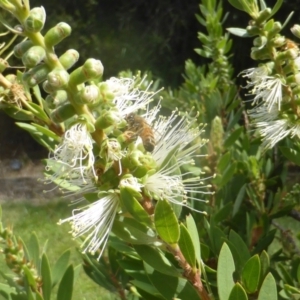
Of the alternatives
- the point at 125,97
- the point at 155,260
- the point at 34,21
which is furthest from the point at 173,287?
the point at 34,21

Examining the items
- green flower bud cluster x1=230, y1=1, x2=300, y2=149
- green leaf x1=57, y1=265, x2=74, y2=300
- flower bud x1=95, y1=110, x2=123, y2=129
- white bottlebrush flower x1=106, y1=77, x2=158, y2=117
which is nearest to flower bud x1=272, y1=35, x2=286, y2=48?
green flower bud cluster x1=230, y1=1, x2=300, y2=149

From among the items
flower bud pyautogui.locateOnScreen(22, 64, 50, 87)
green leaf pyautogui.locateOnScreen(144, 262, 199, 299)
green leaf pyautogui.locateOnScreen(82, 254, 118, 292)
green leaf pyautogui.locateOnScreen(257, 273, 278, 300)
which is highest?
flower bud pyautogui.locateOnScreen(22, 64, 50, 87)

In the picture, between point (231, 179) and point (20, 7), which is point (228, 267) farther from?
point (231, 179)

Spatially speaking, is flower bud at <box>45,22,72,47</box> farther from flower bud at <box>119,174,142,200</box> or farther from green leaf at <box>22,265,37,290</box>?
green leaf at <box>22,265,37,290</box>

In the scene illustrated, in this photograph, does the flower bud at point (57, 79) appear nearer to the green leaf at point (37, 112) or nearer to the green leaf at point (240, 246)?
the green leaf at point (37, 112)

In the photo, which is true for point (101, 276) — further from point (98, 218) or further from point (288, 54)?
point (288, 54)

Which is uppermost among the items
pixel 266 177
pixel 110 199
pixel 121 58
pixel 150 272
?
pixel 110 199

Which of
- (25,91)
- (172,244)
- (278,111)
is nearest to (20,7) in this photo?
(25,91)
